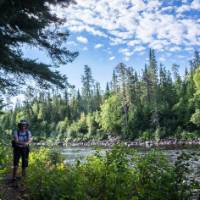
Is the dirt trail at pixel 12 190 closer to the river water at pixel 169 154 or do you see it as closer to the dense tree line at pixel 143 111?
the river water at pixel 169 154

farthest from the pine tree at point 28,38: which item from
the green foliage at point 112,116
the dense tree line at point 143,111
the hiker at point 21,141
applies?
the green foliage at point 112,116

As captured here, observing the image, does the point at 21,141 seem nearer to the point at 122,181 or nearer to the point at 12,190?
the point at 12,190

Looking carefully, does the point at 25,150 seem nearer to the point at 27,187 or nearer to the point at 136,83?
the point at 27,187

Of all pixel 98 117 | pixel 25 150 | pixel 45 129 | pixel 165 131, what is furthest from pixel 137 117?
pixel 25 150

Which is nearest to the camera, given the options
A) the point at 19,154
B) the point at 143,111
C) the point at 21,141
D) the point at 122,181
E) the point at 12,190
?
the point at 122,181

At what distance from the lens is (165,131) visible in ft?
235

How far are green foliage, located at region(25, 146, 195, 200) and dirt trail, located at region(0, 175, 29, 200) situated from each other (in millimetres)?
652

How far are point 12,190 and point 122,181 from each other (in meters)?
3.49

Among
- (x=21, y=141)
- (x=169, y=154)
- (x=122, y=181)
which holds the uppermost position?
(x=21, y=141)

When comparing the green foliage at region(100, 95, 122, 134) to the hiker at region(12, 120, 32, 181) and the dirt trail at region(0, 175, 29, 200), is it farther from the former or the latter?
the dirt trail at region(0, 175, 29, 200)

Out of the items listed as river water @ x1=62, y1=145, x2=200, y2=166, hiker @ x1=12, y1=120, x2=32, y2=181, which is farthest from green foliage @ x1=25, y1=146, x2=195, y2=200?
hiker @ x1=12, y1=120, x2=32, y2=181

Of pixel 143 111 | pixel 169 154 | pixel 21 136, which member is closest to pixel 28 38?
pixel 21 136

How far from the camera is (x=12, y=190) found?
384 inches

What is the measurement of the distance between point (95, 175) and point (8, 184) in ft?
11.2
